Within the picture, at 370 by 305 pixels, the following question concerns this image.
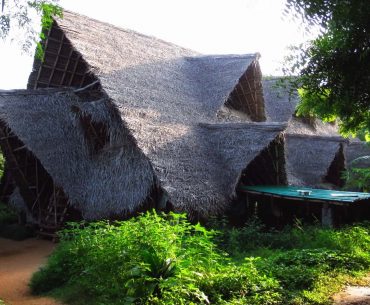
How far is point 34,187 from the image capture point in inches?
492

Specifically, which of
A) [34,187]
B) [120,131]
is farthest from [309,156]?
[34,187]

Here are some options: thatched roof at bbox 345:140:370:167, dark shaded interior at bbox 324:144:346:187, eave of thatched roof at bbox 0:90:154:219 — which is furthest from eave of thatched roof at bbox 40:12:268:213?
thatched roof at bbox 345:140:370:167

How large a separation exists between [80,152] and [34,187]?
2.23 metres

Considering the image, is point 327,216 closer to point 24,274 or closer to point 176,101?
point 176,101

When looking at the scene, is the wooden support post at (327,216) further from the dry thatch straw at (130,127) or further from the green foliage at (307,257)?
the dry thatch straw at (130,127)

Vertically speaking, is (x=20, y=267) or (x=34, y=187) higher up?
(x=34, y=187)

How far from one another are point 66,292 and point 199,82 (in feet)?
35.1

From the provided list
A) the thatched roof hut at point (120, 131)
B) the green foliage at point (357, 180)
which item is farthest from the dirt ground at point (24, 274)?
the green foliage at point (357, 180)

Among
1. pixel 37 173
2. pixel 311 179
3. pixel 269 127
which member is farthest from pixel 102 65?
pixel 311 179

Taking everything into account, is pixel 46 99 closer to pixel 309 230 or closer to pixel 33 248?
pixel 33 248

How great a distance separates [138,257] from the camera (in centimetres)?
509

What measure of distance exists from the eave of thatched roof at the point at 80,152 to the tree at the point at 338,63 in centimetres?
391

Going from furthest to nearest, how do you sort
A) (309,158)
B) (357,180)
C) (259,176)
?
(357,180) → (309,158) → (259,176)

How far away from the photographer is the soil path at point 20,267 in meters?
6.39
